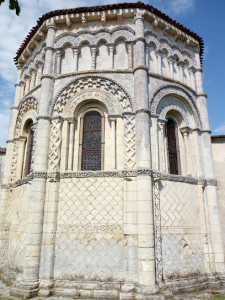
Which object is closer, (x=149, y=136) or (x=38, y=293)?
(x=38, y=293)

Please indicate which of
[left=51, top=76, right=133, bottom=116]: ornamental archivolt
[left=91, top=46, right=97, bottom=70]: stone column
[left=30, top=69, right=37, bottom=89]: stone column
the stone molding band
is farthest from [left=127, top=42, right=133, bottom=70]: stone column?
[left=30, top=69, right=37, bottom=89]: stone column

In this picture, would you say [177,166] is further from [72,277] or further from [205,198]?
[72,277]

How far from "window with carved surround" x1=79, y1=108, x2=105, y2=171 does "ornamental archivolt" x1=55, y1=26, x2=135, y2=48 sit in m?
3.28

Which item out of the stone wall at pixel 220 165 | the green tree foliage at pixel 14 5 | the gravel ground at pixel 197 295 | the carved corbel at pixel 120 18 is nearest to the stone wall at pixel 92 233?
the gravel ground at pixel 197 295

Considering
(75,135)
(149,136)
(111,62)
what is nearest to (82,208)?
(75,135)

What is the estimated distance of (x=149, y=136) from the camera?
9297mm

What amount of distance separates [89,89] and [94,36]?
106 inches

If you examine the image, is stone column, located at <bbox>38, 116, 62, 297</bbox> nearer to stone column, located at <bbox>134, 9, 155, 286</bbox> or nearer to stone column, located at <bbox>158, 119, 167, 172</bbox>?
stone column, located at <bbox>134, 9, 155, 286</bbox>

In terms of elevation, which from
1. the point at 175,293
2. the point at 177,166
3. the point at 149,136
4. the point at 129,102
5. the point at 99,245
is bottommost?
the point at 175,293

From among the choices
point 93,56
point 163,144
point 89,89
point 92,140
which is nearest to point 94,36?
point 93,56

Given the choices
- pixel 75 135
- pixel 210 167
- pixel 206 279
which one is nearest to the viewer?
pixel 206 279

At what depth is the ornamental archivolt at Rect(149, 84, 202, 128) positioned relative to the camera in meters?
10.1

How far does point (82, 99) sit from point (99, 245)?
5.82m

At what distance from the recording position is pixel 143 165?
8797 millimetres
